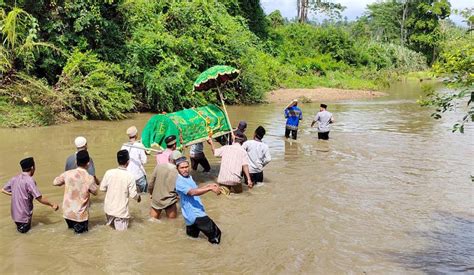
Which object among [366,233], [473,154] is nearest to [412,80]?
[473,154]

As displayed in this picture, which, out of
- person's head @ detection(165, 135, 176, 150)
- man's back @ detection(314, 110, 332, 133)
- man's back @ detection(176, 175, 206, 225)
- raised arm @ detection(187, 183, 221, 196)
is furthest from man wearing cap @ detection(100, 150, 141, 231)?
man's back @ detection(314, 110, 332, 133)

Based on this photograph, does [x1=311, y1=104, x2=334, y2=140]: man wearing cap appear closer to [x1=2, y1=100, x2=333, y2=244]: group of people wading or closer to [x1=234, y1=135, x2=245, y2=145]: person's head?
[x1=234, y1=135, x2=245, y2=145]: person's head

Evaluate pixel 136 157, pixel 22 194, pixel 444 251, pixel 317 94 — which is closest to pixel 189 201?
pixel 136 157

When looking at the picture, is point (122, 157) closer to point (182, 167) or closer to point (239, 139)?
point (182, 167)

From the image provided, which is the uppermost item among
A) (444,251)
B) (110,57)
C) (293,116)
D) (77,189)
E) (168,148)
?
(110,57)

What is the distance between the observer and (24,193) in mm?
6547

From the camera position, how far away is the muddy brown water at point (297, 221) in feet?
19.8

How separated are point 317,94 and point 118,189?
25.5 m

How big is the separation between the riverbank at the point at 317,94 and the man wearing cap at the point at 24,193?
69.2 feet

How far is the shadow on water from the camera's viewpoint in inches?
237

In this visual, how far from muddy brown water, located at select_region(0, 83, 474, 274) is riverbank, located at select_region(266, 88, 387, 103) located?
45.8ft

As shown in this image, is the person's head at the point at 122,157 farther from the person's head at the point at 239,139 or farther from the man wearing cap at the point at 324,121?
the man wearing cap at the point at 324,121

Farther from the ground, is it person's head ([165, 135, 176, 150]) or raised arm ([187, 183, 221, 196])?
person's head ([165, 135, 176, 150])

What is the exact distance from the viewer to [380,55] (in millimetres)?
49031
